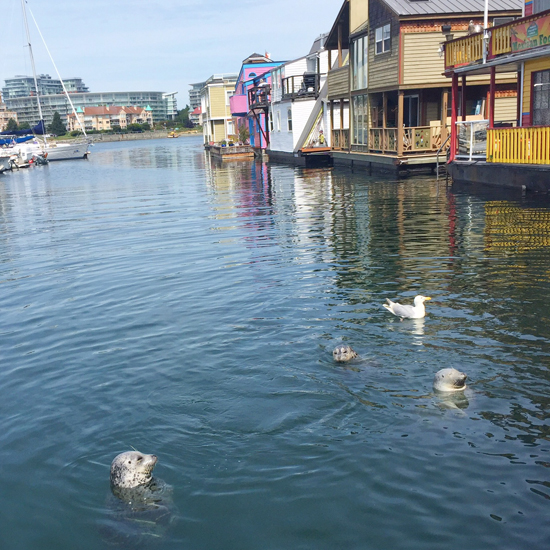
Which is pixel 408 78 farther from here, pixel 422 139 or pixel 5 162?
pixel 5 162

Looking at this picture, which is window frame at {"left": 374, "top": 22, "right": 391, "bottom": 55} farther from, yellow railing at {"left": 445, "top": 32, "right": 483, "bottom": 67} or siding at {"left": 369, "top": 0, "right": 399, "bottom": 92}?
yellow railing at {"left": 445, "top": 32, "right": 483, "bottom": 67}

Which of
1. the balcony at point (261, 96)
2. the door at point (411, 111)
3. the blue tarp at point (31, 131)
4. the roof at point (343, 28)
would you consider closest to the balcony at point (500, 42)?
the door at point (411, 111)

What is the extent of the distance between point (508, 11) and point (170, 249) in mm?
21524

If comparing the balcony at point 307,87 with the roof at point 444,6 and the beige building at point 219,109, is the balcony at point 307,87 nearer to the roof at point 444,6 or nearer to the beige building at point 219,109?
the roof at point 444,6

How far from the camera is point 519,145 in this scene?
21.3 m

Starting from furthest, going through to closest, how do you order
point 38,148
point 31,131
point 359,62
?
point 38,148
point 31,131
point 359,62

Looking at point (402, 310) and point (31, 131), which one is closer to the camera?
point (402, 310)

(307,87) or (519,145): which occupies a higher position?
(307,87)

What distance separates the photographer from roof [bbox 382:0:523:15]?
95.7 feet

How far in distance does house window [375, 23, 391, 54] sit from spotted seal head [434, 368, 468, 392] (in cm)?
2649

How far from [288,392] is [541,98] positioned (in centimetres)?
1918

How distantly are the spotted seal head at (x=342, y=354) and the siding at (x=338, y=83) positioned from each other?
104 ft

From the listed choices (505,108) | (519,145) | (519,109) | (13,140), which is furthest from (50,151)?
(519,145)

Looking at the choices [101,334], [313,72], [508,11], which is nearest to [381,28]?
[508,11]
